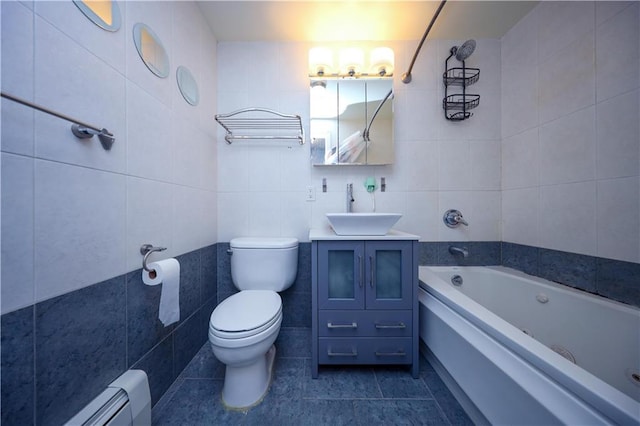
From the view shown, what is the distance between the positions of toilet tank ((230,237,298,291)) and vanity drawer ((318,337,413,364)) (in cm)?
45

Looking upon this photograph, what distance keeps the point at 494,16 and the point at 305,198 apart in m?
1.77

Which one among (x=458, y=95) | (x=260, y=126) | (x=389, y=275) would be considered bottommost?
(x=389, y=275)

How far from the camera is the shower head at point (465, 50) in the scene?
4.32ft

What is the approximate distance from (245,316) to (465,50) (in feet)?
7.08

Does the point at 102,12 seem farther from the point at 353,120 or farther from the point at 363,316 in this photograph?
the point at 363,316

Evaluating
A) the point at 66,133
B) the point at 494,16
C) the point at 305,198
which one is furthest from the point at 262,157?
the point at 494,16

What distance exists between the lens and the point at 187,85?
3.84 ft

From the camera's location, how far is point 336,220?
1.13 metres

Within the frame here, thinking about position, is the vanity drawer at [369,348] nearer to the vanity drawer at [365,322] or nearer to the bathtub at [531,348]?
the vanity drawer at [365,322]

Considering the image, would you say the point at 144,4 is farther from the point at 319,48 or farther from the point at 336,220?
the point at 336,220

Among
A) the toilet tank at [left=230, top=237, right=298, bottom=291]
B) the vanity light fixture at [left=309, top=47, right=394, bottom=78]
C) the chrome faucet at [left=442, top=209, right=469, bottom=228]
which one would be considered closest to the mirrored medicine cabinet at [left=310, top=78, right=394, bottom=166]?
the vanity light fixture at [left=309, top=47, right=394, bottom=78]

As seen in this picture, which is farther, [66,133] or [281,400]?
[281,400]

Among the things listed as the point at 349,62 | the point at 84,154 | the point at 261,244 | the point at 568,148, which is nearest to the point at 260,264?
the point at 261,244

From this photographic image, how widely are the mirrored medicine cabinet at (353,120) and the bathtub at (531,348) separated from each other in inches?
37.5
